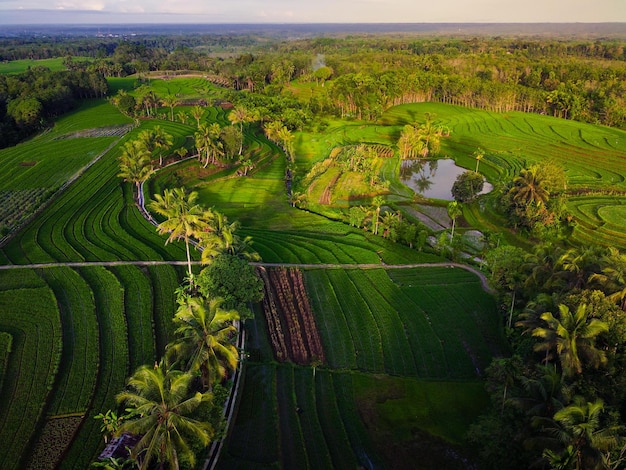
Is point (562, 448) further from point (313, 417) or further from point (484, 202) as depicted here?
point (484, 202)

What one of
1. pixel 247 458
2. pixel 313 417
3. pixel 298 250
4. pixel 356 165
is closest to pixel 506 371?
pixel 313 417

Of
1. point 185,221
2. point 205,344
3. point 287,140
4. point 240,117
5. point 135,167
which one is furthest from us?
point 240,117

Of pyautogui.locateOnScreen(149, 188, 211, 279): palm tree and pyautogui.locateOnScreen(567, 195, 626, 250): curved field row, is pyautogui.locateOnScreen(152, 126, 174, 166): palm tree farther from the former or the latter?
pyautogui.locateOnScreen(567, 195, 626, 250): curved field row

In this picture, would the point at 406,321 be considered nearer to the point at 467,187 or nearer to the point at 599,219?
the point at 467,187

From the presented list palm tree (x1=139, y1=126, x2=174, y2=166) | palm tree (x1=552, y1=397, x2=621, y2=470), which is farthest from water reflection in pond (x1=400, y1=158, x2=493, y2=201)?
palm tree (x1=552, y1=397, x2=621, y2=470)

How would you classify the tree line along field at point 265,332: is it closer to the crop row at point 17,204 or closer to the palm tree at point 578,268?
the crop row at point 17,204

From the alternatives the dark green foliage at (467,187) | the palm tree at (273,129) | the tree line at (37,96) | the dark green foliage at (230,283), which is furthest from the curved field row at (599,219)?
the tree line at (37,96)

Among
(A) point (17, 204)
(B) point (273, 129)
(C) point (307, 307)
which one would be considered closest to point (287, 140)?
(B) point (273, 129)
